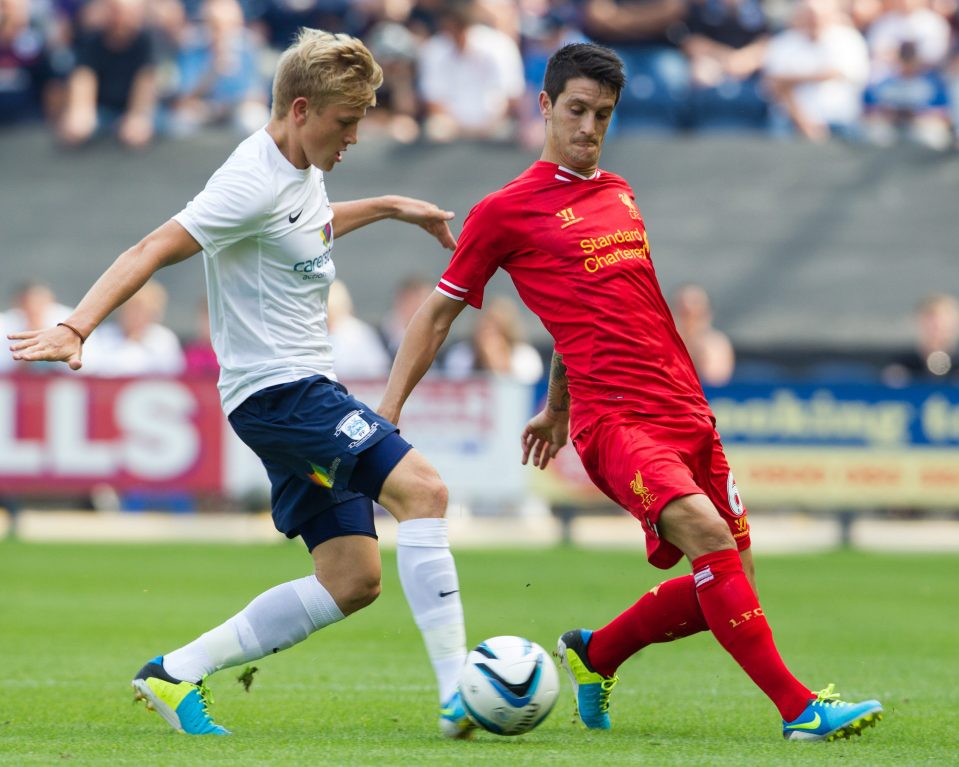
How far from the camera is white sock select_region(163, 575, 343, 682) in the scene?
19.6 ft

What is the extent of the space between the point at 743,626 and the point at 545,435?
4.19ft

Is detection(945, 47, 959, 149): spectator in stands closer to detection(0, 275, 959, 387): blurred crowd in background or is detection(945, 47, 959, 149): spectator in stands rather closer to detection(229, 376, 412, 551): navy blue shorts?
detection(0, 275, 959, 387): blurred crowd in background

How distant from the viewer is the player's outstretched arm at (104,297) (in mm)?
5059

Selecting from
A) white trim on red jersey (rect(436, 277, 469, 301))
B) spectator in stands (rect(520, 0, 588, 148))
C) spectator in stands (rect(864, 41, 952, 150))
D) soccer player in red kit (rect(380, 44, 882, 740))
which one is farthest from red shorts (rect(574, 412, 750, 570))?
spectator in stands (rect(864, 41, 952, 150))

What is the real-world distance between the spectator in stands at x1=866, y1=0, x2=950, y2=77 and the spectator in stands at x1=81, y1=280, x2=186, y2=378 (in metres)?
8.18

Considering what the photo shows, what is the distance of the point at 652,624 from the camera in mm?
6164

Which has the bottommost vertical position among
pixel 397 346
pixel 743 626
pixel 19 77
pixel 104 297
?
pixel 743 626

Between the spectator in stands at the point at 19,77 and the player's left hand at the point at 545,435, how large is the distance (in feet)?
45.1

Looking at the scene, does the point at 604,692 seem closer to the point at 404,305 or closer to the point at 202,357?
the point at 404,305

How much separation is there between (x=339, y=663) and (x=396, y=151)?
10962 millimetres

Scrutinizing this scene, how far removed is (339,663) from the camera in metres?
8.28

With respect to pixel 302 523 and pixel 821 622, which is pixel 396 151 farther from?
pixel 302 523

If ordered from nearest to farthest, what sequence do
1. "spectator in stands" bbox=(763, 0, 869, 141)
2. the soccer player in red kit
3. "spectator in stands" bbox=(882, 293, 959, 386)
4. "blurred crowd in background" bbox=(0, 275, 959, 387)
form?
the soccer player in red kit → "blurred crowd in background" bbox=(0, 275, 959, 387) → "spectator in stands" bbox=(882, 293, 959, 386) → "spectator in stands" bbox=(763, 0, 869, 141)

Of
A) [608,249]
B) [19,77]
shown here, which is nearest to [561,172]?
[608,249]
